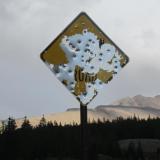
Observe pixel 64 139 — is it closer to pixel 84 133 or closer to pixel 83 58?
pixel 84 133

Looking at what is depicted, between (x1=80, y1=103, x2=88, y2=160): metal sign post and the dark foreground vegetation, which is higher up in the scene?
the dark foreground vegetation

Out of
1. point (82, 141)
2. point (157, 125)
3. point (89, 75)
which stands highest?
point (157, 125)

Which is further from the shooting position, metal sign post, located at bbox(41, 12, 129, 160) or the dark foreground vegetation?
the dark foreground vegetation

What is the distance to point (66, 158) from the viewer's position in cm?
4309

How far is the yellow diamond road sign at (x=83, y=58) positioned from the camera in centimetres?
945

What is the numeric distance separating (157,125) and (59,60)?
45060 mm

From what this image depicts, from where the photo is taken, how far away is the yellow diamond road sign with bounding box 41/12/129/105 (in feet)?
31.0

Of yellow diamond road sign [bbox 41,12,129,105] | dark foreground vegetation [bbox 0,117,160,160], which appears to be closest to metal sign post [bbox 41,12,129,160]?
yellow diamond road sign [bbox 41,12,129,105]

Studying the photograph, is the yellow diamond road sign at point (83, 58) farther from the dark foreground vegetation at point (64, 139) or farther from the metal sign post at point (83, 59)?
the dark foreground vegetation at point (64, 139)

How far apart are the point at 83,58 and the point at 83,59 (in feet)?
0.05

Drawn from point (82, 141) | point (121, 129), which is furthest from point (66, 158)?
point (82, 141)

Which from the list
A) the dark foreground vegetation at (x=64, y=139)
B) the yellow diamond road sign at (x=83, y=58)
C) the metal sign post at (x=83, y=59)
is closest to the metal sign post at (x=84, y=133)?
the metal sign post at (x=83, y=59)

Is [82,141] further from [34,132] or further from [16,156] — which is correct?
[34,132]

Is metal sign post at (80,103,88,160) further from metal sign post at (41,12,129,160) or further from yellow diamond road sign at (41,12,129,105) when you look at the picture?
yellow diamond road sign at (41,12,129,105)
